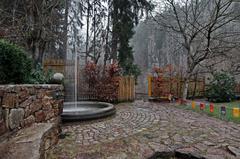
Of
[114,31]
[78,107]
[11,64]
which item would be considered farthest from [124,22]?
[11,64]

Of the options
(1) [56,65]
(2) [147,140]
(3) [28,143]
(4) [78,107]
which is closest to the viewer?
(3) [28,143]

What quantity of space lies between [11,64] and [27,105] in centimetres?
75

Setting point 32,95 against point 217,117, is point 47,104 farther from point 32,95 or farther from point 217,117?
point 217,117

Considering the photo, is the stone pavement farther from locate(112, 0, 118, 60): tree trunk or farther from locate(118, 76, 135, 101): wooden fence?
locate(112, 0, 118, 60): tree trunk

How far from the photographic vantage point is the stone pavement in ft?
7.26

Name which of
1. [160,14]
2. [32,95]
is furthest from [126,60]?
[32,95]

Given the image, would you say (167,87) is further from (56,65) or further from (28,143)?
(28,143)

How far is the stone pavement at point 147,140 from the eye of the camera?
87.1 inches

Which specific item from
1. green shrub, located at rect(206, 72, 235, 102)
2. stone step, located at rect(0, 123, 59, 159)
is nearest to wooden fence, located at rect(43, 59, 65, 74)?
stone step, located at rect(0, 123, 59, 159)

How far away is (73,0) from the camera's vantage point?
7820 mm

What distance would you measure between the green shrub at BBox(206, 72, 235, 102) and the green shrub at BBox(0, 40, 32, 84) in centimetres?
895

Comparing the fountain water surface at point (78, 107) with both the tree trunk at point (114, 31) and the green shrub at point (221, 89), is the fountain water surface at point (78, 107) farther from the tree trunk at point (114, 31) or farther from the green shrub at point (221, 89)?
the green shrub at point (221, 89)

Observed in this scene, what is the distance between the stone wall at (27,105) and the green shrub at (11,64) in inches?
16.5

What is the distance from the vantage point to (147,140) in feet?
8.76
